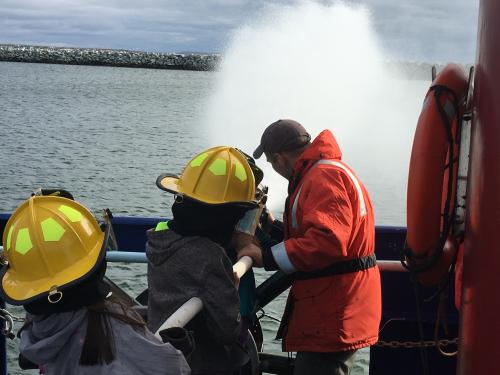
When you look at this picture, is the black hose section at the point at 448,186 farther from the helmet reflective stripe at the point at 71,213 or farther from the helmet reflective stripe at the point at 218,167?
the helmet reflective stripe at the point at 71,213

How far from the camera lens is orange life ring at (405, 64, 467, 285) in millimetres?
2646

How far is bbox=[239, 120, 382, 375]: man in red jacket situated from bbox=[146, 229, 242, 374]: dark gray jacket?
0.33m

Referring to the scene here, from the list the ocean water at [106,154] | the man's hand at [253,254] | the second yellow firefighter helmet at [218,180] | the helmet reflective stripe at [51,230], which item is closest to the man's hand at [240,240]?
the man's hand at [253,254]

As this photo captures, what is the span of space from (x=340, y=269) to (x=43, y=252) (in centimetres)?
137

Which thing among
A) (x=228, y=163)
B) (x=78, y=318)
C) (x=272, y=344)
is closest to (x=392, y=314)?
(x=228, y=163)

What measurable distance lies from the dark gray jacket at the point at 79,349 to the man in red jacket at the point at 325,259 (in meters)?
0.88

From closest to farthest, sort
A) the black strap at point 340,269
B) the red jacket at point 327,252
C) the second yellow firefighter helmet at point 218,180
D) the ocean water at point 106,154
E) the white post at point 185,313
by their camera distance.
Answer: the white post at point 185,313 < the second yellow firefighter helmet at point 218,180 < the red jacket at point 327,252 < the black strap at point 340,269 < the ocean water at point 106,154

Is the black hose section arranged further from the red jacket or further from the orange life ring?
the red jacket

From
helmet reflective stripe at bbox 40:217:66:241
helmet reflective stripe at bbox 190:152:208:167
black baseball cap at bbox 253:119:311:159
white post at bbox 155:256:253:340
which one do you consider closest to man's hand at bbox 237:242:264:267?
white post at bbox 155:256:253:340

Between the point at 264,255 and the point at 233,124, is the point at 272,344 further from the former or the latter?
the point at 233,124

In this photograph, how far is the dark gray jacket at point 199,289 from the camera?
2602 mm

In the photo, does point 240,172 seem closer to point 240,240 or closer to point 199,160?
point 199,160

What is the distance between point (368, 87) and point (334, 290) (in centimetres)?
2559

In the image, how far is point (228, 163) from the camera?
2.86 meters
